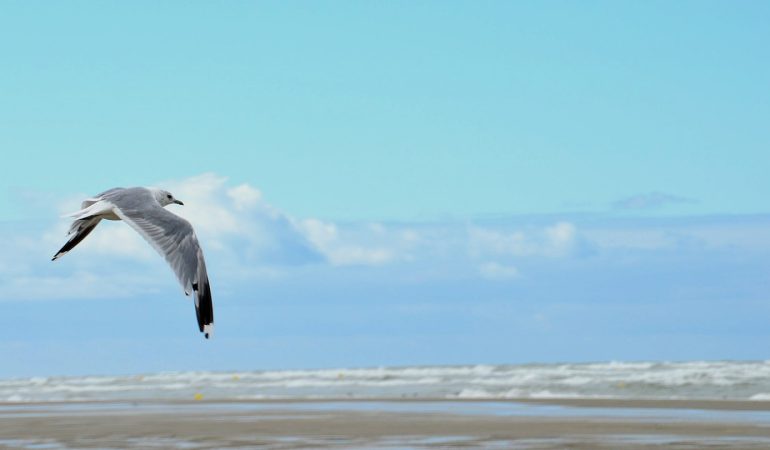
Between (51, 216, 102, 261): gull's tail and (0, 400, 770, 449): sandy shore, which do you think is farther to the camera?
(0, 400, 770, 449): sandy shore

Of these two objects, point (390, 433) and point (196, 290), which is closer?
point (196, 290)

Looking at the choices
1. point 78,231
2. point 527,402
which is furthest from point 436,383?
point 78,231

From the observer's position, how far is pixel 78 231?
9.03 meters

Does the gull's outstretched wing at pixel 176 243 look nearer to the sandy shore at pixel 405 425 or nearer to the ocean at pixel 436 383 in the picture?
the sandy shore at pixel 405 425

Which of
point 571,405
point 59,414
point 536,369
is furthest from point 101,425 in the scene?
point 536,369

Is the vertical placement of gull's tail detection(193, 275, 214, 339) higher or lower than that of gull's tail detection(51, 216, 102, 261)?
lower

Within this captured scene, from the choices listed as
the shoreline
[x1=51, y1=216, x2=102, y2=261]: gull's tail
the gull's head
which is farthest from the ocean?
[x1=51, y1=216, x2=102, y2=261]: gull's tail

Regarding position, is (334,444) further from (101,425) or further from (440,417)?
(101,425)

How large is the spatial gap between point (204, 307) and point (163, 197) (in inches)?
78.7

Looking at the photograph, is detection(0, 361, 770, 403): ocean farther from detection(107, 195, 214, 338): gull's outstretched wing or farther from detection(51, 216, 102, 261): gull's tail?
detection(107, 195, 214, 338): gull's outstretched wing

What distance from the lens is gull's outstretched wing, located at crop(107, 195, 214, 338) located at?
796cm

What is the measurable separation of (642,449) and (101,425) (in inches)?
290

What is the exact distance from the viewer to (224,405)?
19047 mm

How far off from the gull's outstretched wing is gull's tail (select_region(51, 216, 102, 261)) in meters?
0.41
